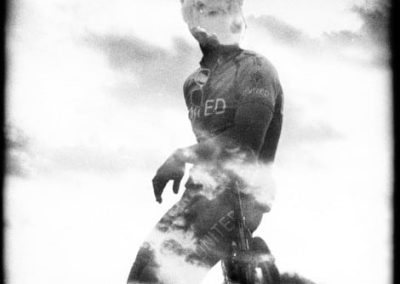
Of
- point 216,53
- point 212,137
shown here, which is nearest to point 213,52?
point 216,53

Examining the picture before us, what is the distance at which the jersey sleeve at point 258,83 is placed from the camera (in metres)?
2.71

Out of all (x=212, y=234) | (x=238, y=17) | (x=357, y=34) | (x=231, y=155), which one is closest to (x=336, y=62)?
(x=357, y=34)

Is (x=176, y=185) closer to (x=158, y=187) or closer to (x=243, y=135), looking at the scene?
(x=158, y=187)

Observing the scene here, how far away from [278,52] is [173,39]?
1.46 ft

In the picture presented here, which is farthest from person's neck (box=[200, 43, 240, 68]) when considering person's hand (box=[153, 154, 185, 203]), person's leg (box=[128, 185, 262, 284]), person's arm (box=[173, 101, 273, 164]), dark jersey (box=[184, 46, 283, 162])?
person's leg (box=[128, 185, 262, 284])

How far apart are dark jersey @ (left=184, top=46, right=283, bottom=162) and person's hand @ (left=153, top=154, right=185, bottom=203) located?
5.4 inches

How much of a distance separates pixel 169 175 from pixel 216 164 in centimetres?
19

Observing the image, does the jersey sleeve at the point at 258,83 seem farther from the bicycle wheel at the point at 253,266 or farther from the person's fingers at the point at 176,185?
the bicycle wheel at the point at 253,266

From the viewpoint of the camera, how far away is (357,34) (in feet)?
9.60

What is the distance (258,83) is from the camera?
274cm

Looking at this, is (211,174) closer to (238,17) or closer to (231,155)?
(231,155)

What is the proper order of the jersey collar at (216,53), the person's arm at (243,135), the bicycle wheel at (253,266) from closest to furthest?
the bicycle wheel at (253,266) → the person's arm at (243,135) → the jersey collar at (216,53)

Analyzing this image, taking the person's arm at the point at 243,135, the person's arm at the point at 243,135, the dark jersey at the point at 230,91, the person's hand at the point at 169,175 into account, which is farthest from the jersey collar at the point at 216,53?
the person's hand at the point at 169,175

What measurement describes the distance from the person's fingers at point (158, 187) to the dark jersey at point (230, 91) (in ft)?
0.75
